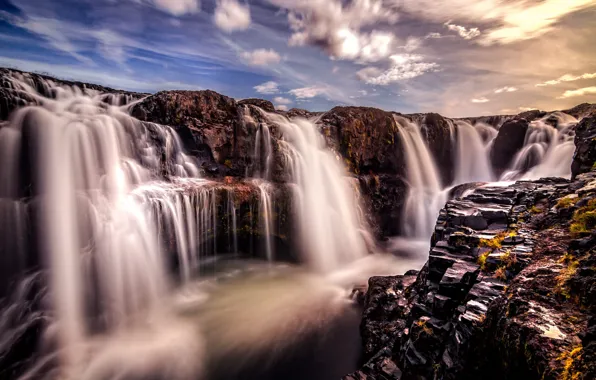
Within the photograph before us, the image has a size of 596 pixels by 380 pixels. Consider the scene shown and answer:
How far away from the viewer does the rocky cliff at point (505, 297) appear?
10.6 ft

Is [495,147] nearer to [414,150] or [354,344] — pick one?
[414,150]

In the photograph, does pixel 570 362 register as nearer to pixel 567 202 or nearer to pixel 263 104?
pixel 567 202

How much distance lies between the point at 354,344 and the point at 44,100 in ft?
59.9

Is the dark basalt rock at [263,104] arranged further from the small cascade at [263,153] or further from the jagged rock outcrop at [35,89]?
the jagged rock outcrop at [35,89]

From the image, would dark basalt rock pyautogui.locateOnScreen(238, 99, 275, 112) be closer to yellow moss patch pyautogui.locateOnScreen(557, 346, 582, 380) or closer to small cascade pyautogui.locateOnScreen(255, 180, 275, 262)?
small cascade pyautogui.locateOnScreen(255, 180, 275, 262)

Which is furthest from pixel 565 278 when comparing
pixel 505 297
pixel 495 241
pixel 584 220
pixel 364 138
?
pixel 364 138

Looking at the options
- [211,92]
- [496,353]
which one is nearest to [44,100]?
[211,92]

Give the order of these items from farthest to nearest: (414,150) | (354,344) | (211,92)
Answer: (414,150) → (211,92) → (354,344)

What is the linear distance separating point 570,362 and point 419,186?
20.8 metres

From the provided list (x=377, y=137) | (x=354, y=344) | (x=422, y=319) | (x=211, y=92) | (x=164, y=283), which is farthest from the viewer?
(x=377, y=137)

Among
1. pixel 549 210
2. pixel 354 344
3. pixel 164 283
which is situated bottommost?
pixel 354 344

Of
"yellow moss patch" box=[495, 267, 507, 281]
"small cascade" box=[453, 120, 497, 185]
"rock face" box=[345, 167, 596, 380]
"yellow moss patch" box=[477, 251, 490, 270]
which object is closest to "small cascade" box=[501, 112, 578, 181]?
"small cascade" box=[453, 120, 497, 185]

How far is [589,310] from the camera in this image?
3.26m

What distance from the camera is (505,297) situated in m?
4.06
